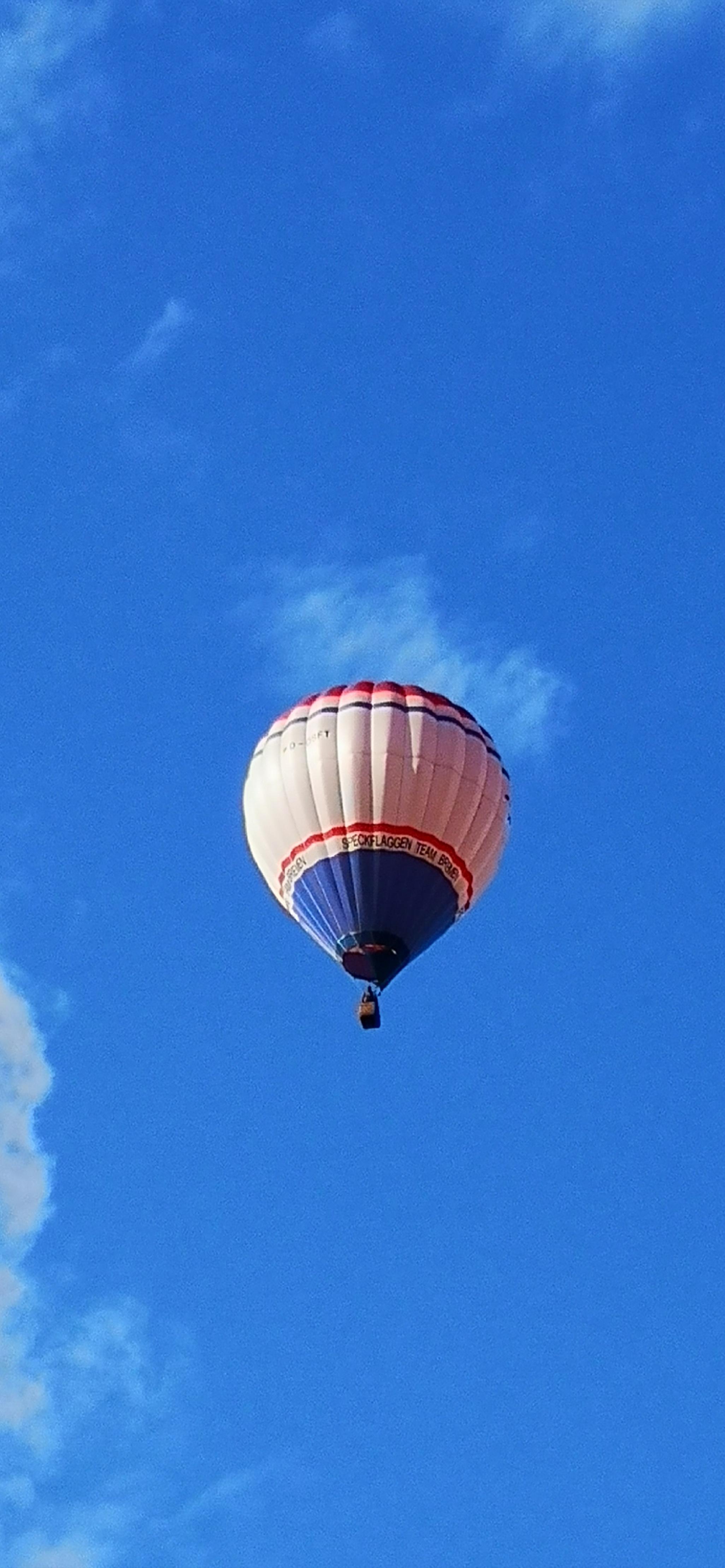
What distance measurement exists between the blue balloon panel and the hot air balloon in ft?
0.04

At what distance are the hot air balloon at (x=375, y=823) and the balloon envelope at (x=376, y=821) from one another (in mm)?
14

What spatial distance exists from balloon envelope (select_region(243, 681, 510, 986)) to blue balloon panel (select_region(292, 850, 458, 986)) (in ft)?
0.05

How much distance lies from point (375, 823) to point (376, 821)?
0.08 feet

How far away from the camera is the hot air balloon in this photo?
2271 inches

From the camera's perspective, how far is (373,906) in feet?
Result: 189

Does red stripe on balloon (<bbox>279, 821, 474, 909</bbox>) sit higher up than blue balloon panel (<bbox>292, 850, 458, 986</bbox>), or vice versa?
red stripe on balloon (<bbox>279, 821, 474, 909</bbox>)

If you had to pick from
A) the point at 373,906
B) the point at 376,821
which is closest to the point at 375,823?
the point at 376,821

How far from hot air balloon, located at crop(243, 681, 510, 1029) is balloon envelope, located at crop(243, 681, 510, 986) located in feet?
0.05

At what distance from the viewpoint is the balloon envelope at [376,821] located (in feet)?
189

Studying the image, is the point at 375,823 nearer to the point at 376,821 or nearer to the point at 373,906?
the point at 376,821

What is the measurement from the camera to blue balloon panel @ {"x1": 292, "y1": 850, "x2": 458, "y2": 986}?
5762 centimetres

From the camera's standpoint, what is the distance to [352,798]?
190 ft

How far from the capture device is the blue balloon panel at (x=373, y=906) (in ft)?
189

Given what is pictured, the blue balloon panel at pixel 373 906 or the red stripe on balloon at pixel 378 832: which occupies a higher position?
the red stripe on balloon at pixel 378 832
